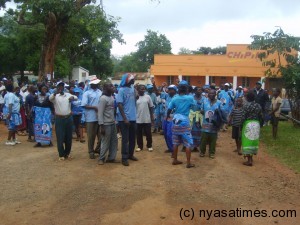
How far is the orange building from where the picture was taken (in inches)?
1414

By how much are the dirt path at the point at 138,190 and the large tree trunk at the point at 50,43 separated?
28.8 ft

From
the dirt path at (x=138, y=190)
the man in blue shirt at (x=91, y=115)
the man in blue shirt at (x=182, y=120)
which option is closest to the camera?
the dirt path at (x=138, y=190)

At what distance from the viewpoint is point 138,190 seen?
6.10m

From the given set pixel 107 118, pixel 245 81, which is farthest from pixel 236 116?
pixel 245 81

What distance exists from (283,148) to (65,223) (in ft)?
24.4

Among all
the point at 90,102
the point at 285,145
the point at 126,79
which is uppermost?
the point at 126,79

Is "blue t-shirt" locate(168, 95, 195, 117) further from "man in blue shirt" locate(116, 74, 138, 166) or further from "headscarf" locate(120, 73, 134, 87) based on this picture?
"headscarf" locate(120, 73, 134, 87)

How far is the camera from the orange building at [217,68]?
35.9 m

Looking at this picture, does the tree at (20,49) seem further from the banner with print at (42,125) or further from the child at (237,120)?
the child at (237,120)

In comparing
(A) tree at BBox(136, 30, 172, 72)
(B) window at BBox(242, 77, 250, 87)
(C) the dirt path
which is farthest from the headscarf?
(A) tree at BBox(136, 30, 172, 72)

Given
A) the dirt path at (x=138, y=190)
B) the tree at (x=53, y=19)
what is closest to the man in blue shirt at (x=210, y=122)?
the dirt path at (x=138, y=190)

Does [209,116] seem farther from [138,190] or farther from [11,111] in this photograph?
[11,111]

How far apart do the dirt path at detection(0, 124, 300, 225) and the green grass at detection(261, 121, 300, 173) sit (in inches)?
18.7

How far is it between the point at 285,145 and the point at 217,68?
87.1 feet
